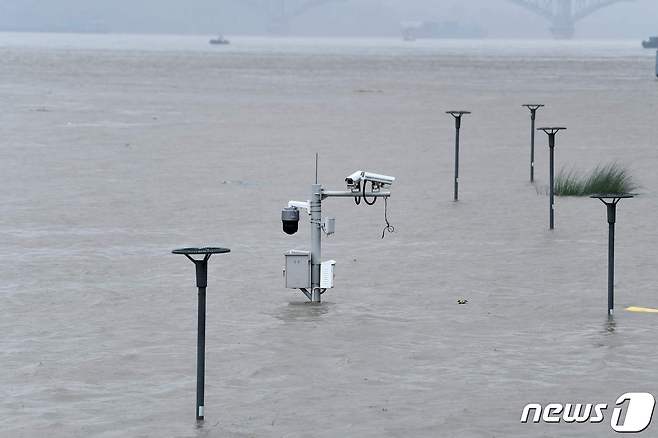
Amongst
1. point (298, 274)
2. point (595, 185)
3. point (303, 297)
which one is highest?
point (595, 185)

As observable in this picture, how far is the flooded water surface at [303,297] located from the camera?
12.7m

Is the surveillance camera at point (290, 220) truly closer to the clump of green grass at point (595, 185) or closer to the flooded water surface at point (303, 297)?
the flooded water surface at point (303, 297)

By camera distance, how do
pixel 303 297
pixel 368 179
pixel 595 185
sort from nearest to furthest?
1. pixel 368 179
2. pixel 303 297
3. pixel 595 185


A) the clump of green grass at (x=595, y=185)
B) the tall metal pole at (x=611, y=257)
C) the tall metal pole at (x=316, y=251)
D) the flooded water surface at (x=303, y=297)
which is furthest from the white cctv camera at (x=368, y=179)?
the clump of green grass at (x=595, y=185)

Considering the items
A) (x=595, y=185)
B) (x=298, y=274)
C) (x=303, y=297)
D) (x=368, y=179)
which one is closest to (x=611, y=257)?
(x=368, y=179)

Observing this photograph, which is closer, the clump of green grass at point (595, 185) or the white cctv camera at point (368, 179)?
the white cctv camera at point (368, 179)

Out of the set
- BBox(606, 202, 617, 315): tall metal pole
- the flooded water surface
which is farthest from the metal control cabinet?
BBox(606, 202, 617, 315): tall metal pole

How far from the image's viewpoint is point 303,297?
17.6 metres

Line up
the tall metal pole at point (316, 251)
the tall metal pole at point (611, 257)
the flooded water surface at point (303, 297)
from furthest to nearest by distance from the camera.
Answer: the tall metal pole at point (316, 251) → the tall metal pole at point (611, 257) → the flooded water surface at point (303, 297)

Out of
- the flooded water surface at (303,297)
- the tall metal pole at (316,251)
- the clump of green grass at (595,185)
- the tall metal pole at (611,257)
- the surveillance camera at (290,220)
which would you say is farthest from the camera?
the clump of green grass at (595,185)

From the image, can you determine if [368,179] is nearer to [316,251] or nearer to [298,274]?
[316,251]

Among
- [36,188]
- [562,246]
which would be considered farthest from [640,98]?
[562,246]

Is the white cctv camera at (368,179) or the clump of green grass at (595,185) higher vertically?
the clump of green grass at (595,185)

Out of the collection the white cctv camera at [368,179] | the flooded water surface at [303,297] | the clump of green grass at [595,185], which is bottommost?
the flooded water surface at [303,297]
